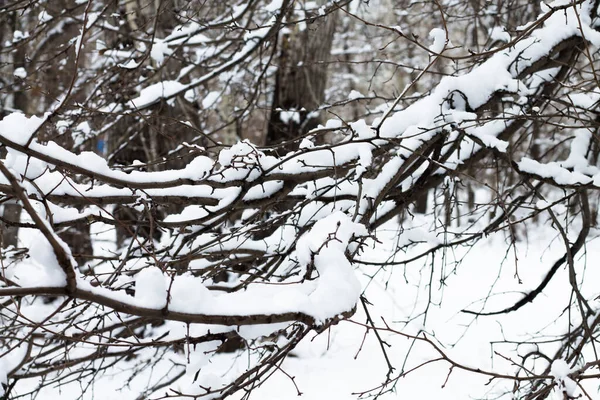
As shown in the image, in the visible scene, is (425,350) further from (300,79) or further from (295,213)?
(295,213)

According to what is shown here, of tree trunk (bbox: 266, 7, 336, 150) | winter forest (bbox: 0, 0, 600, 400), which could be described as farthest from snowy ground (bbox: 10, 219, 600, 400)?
tree trunk (bbox: 266, 7, 336, 150)

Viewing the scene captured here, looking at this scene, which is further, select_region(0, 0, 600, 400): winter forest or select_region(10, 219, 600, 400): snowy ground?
select_region(10, 219, 600, 400): snowy ground

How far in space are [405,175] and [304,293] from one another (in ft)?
3.65

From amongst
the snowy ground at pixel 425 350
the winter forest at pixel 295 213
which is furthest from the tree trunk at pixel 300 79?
the snowy ground at pixel 425 350

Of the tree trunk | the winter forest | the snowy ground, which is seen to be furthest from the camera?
the tree trunk

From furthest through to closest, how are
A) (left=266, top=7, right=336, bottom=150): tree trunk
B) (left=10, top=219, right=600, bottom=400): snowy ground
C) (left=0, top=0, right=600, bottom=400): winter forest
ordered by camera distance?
(left=266, top=7, right=336, bottom=150): tree trunk, (left=10, top=219, right=600, bottom=400): snowy ground, (left=0, top=0, right=600, bottom=400): winter forest

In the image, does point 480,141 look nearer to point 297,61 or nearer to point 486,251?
point 297,61

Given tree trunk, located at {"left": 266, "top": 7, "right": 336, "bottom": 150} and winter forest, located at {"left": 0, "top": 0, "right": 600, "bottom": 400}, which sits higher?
tree trunk, located at {"left": 266, "top": 7, "right": 336, "bottom": 150}

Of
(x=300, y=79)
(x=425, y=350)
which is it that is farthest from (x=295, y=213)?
(x=425, y=350)

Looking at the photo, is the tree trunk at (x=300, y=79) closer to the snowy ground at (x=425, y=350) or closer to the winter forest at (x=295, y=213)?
the winter forest at (x=295, y=213)

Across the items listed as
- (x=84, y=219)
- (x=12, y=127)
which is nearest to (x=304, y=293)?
(x=12, y=127)

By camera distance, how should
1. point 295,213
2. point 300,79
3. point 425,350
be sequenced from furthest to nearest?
point 425,350 < point 300,79 < point 295,213

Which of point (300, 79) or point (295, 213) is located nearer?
point (295, 213)

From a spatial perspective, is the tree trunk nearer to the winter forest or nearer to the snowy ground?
the winter forest
